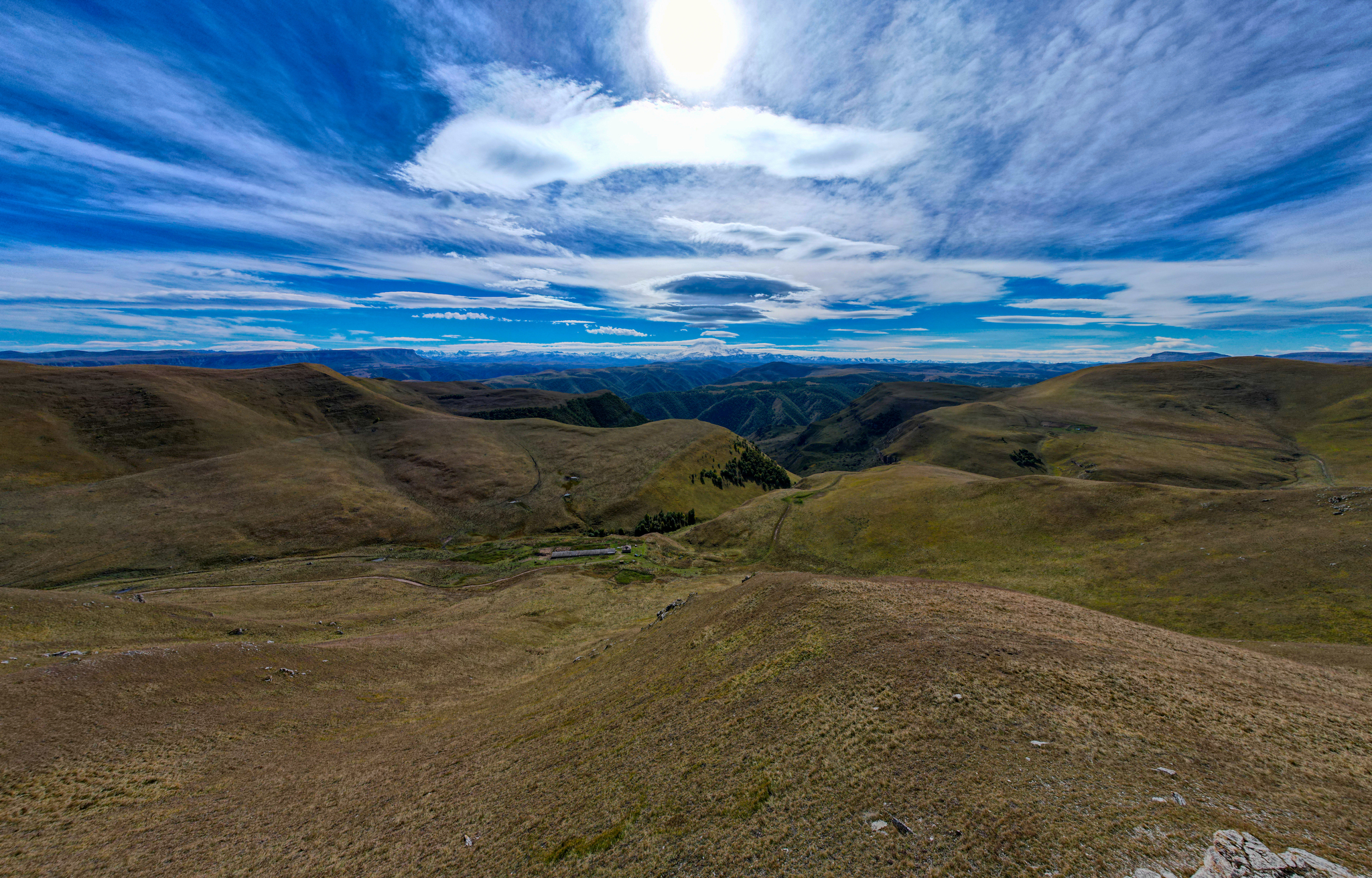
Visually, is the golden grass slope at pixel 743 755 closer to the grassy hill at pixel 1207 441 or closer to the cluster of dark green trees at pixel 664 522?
the cluster of dark green trees at pixel 664 522

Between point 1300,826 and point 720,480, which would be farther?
point 720,480

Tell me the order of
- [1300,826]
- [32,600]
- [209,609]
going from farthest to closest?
[209,609]
[32,600]
[1300,826]

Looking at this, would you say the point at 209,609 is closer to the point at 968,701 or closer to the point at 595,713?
the point at 595,713

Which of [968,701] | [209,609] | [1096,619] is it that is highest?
[968,701]

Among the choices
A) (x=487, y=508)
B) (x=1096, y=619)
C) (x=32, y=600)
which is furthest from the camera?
(x=487, y=508)

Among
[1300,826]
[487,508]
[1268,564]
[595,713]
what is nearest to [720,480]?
[487,508]

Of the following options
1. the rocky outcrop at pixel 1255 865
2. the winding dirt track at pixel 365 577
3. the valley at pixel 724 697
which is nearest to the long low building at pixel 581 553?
the valley at pixel 724 697

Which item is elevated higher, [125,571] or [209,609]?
[209,609]
